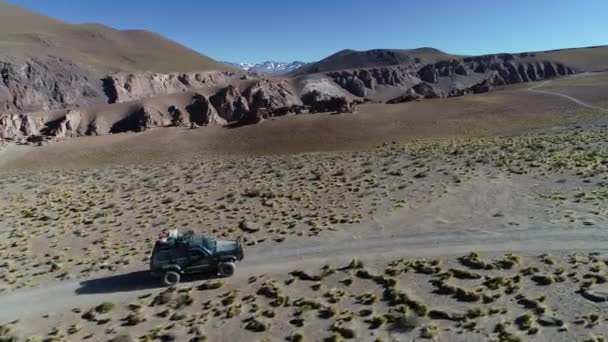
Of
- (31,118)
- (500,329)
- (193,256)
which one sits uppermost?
(31,118)

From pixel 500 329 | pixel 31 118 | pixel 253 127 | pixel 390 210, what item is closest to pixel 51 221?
pixel 390 210

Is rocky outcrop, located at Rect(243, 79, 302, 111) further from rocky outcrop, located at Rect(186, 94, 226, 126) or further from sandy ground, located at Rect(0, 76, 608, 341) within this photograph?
sandy ground, located at Rect(0, 76, 608, 341)

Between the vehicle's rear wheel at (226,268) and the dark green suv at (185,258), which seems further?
the vehicle's rear wheel at (226,268)

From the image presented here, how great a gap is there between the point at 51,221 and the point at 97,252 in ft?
23.4

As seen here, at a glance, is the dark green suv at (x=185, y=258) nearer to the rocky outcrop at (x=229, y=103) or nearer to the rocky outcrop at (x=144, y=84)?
the rocky outcrop at (x=229, y=103)

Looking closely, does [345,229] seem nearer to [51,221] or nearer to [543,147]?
[51,221]

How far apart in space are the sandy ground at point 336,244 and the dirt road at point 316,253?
0.10 meters

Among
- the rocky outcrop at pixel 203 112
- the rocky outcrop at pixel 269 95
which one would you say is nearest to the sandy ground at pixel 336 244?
the rocky outcrop at pixel 203 112

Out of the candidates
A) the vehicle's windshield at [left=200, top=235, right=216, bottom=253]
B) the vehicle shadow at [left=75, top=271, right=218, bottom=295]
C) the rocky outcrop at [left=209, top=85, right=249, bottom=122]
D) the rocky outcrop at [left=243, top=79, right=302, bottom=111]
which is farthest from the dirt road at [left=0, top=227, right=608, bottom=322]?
the rocky outcrop at [left=243, top=79, right=302, bottom=111]

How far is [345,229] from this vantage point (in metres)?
26.4

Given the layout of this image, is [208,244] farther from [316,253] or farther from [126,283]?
[316,253]

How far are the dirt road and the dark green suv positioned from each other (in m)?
0.70

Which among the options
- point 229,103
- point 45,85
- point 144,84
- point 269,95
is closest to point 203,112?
point 229,103

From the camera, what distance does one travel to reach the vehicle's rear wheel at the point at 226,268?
21062 mm
